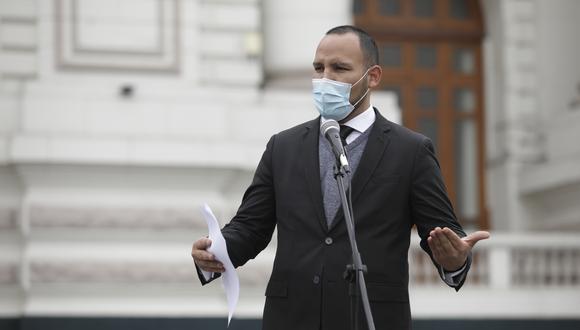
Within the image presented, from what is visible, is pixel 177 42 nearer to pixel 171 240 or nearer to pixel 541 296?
pixel 171 240

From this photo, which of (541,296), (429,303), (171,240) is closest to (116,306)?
(171,240)

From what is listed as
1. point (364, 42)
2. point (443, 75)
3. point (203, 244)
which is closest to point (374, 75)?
point (364, 42)

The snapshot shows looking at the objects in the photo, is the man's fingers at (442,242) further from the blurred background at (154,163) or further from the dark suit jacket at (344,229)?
the blurred background at (154,163)

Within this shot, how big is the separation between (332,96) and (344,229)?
496 mm

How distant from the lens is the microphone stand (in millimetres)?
4543

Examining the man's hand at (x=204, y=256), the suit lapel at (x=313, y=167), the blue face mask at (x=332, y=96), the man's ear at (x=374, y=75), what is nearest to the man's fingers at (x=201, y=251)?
the man's hand at (x=204, y=256)

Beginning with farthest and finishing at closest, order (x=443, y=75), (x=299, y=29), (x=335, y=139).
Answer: (x=443, y=75) → (x=299, y=29) → (x=335, y=139)

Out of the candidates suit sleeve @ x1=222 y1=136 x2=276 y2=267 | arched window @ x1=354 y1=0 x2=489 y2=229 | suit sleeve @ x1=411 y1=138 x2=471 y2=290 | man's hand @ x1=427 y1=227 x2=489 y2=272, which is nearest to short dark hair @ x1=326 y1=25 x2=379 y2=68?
suit sleeve @ x1=411 y1=138 x2=471 y2=290

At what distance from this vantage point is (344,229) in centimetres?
487

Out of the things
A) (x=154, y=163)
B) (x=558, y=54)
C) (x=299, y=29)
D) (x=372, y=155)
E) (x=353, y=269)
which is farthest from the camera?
(x=558, y=54)

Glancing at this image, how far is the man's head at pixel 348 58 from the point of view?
16.4 feet

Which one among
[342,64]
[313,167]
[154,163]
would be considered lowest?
[154,163]

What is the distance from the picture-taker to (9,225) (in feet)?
41.3

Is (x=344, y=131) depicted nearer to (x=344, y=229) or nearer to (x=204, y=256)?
(x=344, y=229)
